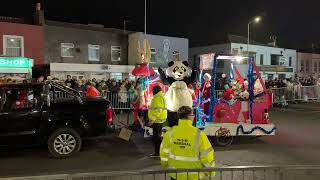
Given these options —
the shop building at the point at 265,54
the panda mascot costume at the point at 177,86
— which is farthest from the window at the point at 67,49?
the panda mascot costume at the point at 177,86

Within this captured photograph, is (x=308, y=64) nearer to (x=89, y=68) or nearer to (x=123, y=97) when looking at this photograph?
(x=89, y=68)

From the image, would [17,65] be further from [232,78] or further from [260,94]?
[260,94]

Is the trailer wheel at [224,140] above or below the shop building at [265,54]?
below

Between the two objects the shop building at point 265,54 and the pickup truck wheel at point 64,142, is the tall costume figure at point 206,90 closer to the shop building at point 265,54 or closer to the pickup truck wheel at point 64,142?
the pickup truck wheel at point 64,142

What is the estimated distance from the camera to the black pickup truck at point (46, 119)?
29.5 ft

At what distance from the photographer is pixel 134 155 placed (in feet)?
31.7

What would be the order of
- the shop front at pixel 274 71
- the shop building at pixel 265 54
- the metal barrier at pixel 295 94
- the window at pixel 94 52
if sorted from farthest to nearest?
the shop front at pixel 274 71, the shop building at pixel 265 54, the window at pixel 94 52, the metal barrier at pixel 295 94

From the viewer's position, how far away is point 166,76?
34.9 feet

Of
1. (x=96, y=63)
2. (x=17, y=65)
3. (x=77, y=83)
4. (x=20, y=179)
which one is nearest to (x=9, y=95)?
(x=20, y=179)

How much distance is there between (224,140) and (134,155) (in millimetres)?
2655

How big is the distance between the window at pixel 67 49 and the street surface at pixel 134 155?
20767 mm

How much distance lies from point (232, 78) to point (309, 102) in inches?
556

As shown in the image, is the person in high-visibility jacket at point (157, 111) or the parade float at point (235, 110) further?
the parade float at point (235, 110)

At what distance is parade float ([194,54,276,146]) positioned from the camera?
10.7 meters
